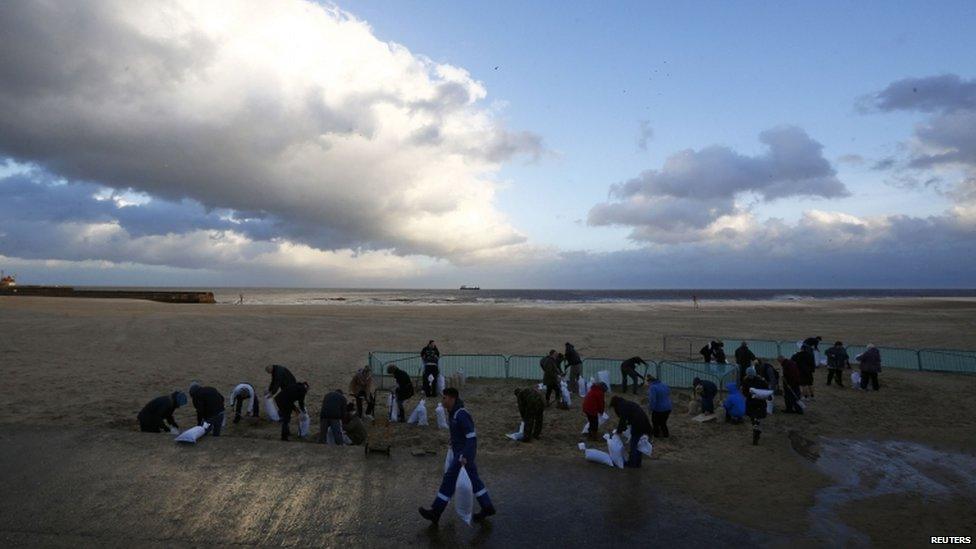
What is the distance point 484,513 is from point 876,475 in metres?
7.11

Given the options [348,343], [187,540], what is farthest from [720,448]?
[348,343]

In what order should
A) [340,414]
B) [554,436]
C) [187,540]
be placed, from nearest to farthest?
[187,540], [340,414], [554,436]

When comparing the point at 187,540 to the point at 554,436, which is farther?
the point at 554,436

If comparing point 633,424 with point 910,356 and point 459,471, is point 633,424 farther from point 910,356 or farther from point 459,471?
point 910,356

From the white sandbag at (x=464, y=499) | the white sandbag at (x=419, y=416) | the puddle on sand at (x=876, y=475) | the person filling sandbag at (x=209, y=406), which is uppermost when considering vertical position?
the person filling sandbag at (x=209, y=406)

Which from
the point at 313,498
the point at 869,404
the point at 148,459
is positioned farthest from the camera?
the point at 869,404

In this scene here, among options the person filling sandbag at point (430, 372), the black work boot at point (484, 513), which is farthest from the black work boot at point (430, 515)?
the person filling sandbag at point (430, 372)

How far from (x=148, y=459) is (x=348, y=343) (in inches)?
712

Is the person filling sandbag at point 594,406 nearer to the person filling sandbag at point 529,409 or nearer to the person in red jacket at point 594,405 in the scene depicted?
the person in red jacket at point 594,405

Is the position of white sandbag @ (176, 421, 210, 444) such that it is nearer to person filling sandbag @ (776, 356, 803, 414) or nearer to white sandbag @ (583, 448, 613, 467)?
white sandbag @ (583, 448, 613, 467)

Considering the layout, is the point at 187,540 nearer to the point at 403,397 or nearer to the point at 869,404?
the point at 403,397

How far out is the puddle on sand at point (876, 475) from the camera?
6.77 m

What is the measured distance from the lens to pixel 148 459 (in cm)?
789

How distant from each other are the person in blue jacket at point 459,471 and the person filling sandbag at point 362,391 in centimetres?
592
